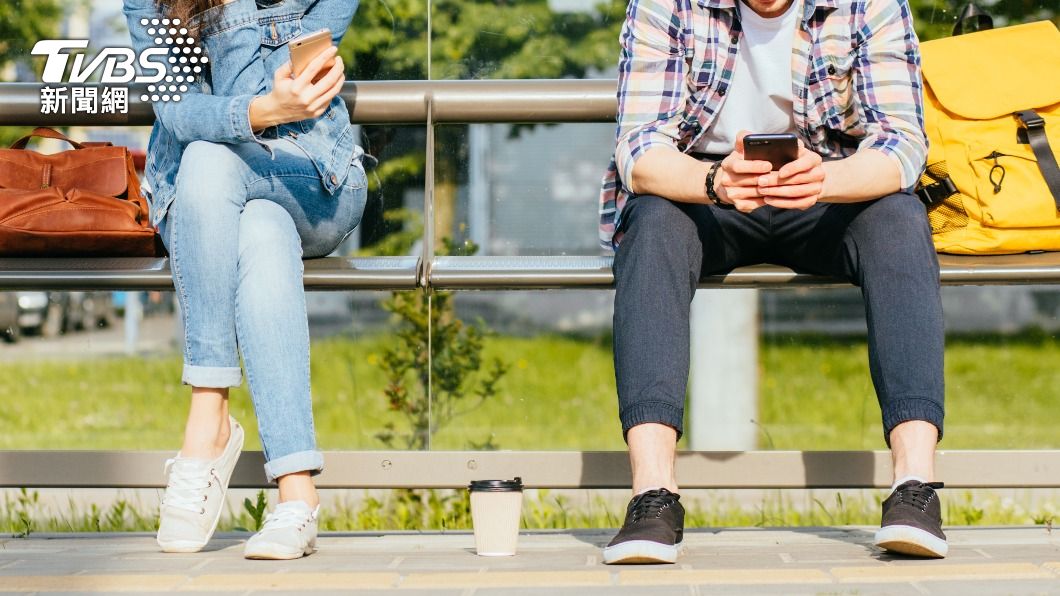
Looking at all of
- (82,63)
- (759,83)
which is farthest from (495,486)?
(82,63)

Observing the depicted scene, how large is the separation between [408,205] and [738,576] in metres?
1.77

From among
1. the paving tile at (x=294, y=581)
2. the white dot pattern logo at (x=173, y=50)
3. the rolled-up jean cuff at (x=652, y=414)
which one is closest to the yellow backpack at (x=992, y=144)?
the rolled-up jean cuff at (x=652, y=414)

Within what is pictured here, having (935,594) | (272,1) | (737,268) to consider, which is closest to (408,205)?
(272,1)

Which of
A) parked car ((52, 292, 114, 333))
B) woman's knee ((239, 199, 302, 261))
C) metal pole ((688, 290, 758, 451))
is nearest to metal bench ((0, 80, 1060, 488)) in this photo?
woman's knee ((239, 199, 302, 261))

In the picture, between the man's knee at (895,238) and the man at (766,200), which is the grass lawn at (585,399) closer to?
the man at (766,200)

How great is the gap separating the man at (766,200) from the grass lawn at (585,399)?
1375 mm

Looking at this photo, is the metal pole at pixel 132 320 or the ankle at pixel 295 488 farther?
the metal pole at pixel 132 320

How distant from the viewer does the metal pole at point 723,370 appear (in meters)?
4.56

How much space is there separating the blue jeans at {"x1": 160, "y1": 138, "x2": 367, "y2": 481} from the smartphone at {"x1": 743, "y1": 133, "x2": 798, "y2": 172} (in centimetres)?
97

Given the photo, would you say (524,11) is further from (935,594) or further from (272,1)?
(935,594)

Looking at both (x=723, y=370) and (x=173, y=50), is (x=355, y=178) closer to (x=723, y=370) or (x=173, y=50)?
(x=173, y=50)

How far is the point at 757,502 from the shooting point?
4.66m

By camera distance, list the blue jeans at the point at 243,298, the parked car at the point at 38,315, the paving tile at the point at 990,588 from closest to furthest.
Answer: the paving tile at the point at 990,588
the blue jeans at the point at 243,298
the parked car at the point at 38,315

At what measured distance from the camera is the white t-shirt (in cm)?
304
